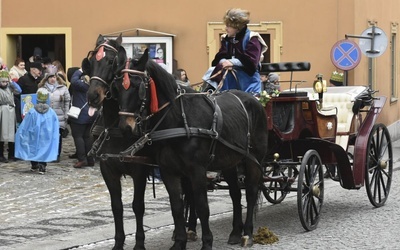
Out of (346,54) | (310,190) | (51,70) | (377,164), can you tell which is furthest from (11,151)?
(310,190)

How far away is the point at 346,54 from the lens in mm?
21391

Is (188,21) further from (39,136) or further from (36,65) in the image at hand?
(39,136)

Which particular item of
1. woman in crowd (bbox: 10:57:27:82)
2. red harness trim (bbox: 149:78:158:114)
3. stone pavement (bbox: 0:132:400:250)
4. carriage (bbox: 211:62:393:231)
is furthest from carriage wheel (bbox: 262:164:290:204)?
woman in crowd (bbox: 10:57:27:82)

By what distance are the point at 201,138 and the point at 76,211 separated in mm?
3723

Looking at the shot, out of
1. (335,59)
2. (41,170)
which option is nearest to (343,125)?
(41,170)

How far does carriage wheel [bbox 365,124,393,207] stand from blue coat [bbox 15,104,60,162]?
5783mm

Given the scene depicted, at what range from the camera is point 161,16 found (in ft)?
77.6

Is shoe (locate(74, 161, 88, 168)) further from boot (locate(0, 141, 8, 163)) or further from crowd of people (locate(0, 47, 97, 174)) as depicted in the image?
boot (locate(0, 141, 8, 163))

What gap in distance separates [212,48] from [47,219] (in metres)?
12.3

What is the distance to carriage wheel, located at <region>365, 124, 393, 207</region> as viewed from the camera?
40.9 ft

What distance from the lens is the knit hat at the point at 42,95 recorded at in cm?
1681

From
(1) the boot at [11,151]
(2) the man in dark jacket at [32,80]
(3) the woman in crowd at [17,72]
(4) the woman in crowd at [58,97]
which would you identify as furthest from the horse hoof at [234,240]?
(3) the woman in crowd at [17,72]

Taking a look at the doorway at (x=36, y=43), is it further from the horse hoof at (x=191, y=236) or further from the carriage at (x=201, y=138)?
the horse hoof at (x=191, y=236)

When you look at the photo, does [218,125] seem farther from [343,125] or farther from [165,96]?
[343,125]
